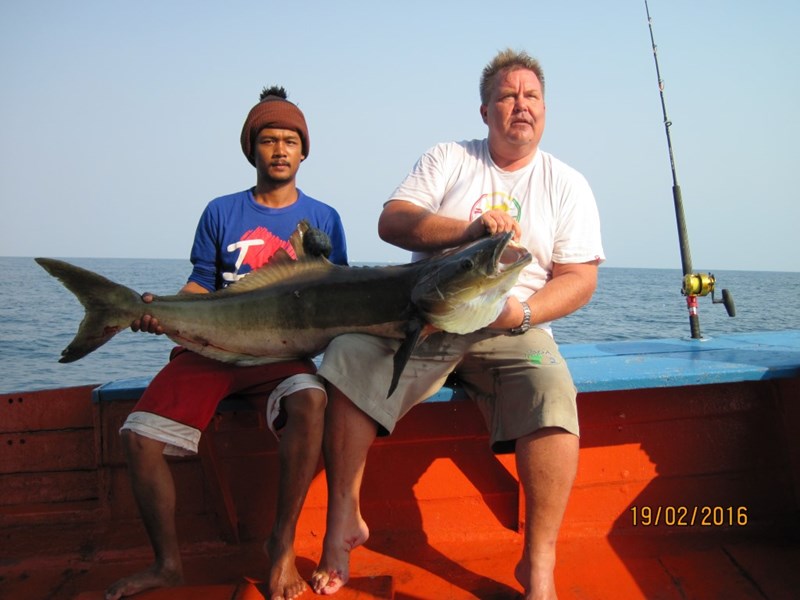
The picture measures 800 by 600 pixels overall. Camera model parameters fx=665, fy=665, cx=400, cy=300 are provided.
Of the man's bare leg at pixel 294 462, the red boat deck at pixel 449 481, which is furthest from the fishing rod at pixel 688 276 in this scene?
the man's bare leg at pixel 294 462

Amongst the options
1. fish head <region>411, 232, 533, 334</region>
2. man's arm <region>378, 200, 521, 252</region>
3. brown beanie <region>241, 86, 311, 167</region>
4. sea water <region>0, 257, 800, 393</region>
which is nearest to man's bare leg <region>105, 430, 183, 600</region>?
fish head <region>411, 232, 533, 334</region>

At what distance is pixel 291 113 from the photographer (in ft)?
A: 12.1

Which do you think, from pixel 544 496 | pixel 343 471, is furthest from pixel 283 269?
pixel 544 496

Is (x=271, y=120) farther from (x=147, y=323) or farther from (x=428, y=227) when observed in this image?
(x=147, y=323)

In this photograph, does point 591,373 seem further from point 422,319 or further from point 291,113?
point 291,113

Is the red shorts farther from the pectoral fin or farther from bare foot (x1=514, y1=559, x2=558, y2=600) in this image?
bare foot (x1=514, y1=559, x2=558, y2=600)

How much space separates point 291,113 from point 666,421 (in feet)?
8.54

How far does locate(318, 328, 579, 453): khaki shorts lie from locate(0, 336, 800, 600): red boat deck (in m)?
0.47

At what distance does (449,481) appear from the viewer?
3.46 metres

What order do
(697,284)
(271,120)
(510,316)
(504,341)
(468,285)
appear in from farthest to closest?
(697,284), (271,120), (504,341), (510,316), (468,285)

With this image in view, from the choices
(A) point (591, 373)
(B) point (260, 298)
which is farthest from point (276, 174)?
Answer: (A) point (591, 373)

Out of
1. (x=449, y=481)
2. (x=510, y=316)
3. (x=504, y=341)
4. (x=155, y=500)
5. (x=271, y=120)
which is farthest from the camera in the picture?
(x=271, y=120)

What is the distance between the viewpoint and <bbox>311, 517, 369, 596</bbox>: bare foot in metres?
2.66

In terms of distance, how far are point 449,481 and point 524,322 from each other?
3.41 feet
